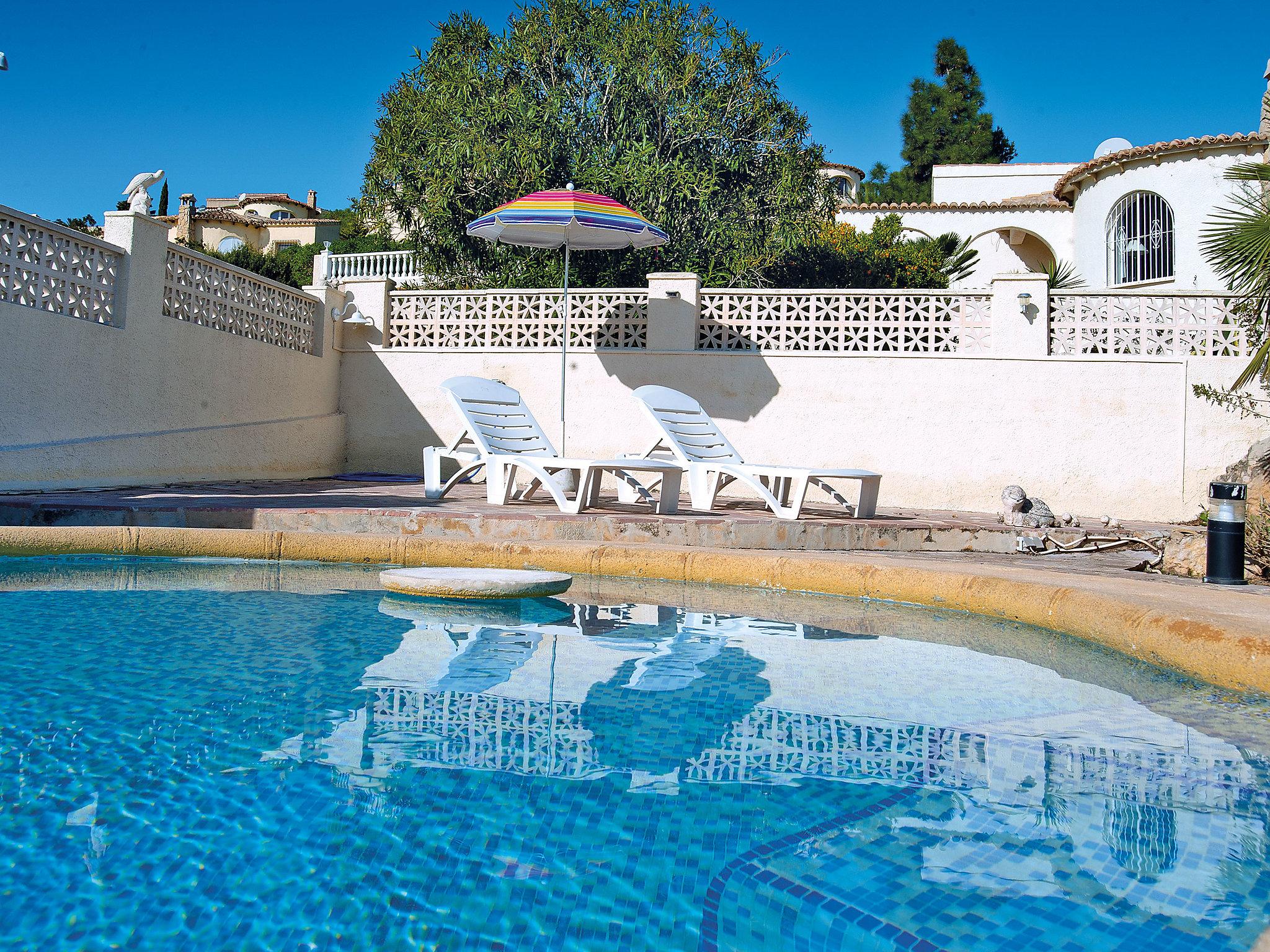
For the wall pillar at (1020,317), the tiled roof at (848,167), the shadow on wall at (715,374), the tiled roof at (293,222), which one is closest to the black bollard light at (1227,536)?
the wall pillar at (1020,317)

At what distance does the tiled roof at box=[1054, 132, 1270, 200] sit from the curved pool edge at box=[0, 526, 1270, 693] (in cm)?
1453

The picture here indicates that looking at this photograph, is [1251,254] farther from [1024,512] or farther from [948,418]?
[948,418]

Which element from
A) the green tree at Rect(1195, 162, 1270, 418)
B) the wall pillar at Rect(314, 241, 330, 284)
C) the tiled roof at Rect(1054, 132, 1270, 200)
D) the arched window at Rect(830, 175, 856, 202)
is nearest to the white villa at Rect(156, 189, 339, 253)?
the arched window at Rect(830, 175, 856, 202)

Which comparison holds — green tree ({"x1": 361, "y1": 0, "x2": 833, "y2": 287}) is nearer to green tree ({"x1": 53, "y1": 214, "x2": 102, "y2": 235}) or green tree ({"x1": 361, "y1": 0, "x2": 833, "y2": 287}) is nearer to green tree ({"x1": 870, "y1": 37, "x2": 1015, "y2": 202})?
green tree ({"x1": 53, "y1": 214, "x2": 102, "y2": 235})

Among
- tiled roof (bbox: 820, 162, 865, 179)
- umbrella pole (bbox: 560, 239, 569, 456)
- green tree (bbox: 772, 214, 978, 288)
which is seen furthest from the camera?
tiled roof (bbox: 820, 162, 865, 179)

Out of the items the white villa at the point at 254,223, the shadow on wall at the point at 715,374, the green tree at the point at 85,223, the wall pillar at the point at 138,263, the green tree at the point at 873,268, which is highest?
the white villa at the point at 254,223

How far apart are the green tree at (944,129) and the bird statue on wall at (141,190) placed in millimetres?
35269

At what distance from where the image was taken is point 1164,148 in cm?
1800

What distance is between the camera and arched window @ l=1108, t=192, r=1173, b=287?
18.5 m

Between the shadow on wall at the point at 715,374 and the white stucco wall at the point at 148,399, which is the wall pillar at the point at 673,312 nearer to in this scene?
the shadow on wall at the point at 715,374

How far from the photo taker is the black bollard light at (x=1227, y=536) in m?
5.50

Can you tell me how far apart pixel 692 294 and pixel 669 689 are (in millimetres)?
8327

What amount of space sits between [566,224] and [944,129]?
3601 centimetres

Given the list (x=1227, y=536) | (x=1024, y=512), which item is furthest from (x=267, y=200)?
(x=1227, y=536)
